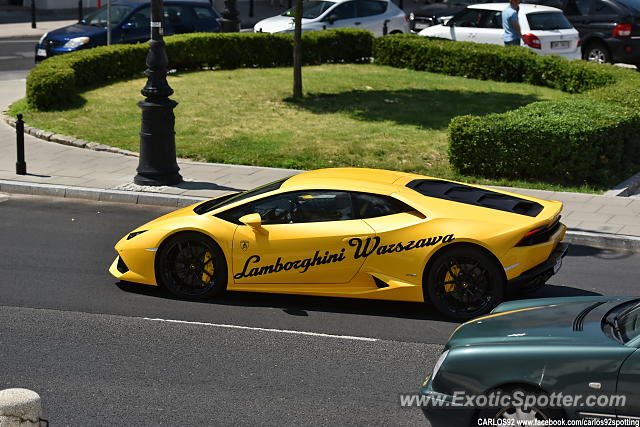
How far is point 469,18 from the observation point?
88.1 feet

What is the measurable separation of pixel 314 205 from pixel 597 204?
18.7 ft

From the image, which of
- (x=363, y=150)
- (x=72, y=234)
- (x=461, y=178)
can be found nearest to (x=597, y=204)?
(x=461, y=178)

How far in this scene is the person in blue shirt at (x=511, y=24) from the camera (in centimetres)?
2389

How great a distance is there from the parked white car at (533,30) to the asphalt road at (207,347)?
1361 cm

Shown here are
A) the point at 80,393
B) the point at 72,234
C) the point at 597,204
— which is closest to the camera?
the point at 80,393

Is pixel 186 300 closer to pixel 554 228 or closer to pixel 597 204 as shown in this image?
pixel 554 228

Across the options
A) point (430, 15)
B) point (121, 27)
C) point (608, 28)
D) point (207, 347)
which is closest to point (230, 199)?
point (207, 347)

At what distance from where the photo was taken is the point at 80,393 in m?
7.95

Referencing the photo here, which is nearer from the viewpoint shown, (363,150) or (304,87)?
(363,150)

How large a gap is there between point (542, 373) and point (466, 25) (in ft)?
70.1

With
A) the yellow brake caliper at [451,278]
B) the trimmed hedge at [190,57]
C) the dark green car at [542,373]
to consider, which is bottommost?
the yellow brake caliper at [451,278]

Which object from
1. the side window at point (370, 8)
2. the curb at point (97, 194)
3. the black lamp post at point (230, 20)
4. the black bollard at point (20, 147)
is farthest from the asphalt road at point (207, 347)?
the side window at point (370, 8)

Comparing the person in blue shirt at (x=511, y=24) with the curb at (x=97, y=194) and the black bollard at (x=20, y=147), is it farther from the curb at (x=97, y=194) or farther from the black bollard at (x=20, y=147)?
the black bollard at (x=20, y=147)

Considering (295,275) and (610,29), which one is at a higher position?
(610,29)
